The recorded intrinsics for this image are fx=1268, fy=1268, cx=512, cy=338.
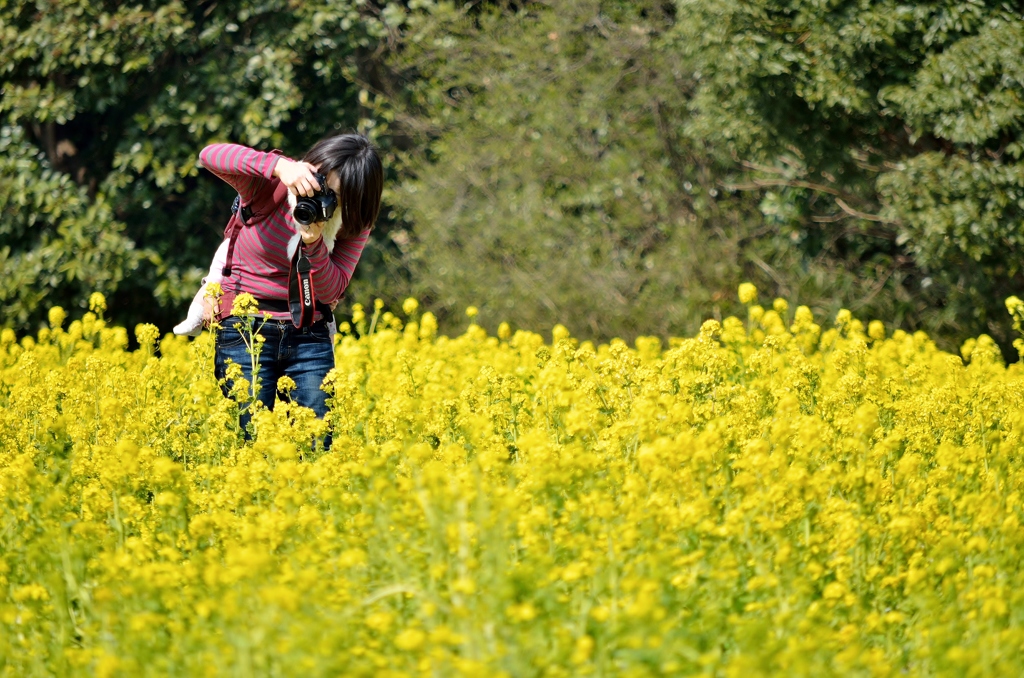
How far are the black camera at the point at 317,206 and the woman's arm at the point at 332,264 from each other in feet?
0.47

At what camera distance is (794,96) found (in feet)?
27.4

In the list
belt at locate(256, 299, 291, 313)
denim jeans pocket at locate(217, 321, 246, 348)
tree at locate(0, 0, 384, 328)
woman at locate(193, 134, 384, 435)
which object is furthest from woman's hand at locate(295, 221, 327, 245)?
tree at locate(0, 0, 384, 328)

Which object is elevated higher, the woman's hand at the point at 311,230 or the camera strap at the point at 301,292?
the woman's hand at the point at 311,230

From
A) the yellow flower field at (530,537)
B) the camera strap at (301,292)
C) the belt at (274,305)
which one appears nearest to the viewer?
the yellow flower field at (530,537)

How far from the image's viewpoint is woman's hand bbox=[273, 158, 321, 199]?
4.11 m

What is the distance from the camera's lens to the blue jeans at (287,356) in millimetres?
4562

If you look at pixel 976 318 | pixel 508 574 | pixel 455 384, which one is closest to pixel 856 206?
pixel 976 318

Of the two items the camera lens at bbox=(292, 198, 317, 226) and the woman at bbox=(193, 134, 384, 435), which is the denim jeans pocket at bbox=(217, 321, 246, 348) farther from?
the camera lens at bbox=(292, 198, 317, 226)

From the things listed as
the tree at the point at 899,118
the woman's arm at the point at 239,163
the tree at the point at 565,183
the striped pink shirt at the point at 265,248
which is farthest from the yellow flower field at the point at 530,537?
the tree at the point at 565,183

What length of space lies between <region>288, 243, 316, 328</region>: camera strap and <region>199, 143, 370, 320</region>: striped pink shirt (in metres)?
0.02

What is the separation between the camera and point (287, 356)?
461cm

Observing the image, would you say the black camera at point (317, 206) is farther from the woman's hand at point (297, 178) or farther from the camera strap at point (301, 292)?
the camera strap at point (301, 292)

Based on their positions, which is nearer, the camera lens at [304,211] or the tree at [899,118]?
the camera lens at [304,211]

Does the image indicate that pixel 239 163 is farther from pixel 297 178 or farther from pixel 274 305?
A: pixel 274 305
